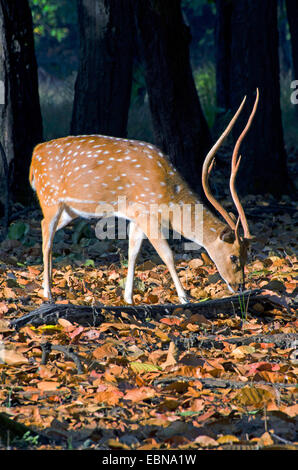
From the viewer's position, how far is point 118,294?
5.72 metres

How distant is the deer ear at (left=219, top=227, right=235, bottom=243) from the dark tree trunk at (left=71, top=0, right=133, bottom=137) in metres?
4.23

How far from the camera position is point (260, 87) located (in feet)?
31.8

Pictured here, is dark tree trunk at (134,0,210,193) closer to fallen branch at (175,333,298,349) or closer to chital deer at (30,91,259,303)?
chital deer at (30,91,259,303)

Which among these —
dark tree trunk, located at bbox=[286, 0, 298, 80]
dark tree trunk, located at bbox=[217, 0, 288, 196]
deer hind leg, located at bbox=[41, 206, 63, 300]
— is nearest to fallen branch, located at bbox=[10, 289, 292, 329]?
deer hind leg, located at bbox=[41, 206, 63, 300]

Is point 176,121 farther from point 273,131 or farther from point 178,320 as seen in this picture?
point 178,320

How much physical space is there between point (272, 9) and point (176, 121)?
3.39 metres

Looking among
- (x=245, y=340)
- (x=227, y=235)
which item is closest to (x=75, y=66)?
(x=227, y=235)

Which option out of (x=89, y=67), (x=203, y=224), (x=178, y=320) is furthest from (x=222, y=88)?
(x=178, y=320)

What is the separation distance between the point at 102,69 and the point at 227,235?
15.5 ft

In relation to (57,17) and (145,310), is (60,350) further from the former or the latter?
(57,17)

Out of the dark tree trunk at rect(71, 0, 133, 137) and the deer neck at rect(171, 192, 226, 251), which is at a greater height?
the dark tree trunk at rect(71, 0, 133, 137)

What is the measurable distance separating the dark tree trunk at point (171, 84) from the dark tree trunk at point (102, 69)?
5.13 feet

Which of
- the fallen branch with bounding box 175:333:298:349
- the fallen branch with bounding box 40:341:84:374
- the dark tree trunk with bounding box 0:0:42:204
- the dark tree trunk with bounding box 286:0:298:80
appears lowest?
the fallen branch with bounding box 175:333:298:349

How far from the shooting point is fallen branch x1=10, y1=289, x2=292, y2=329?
4.51 metres
